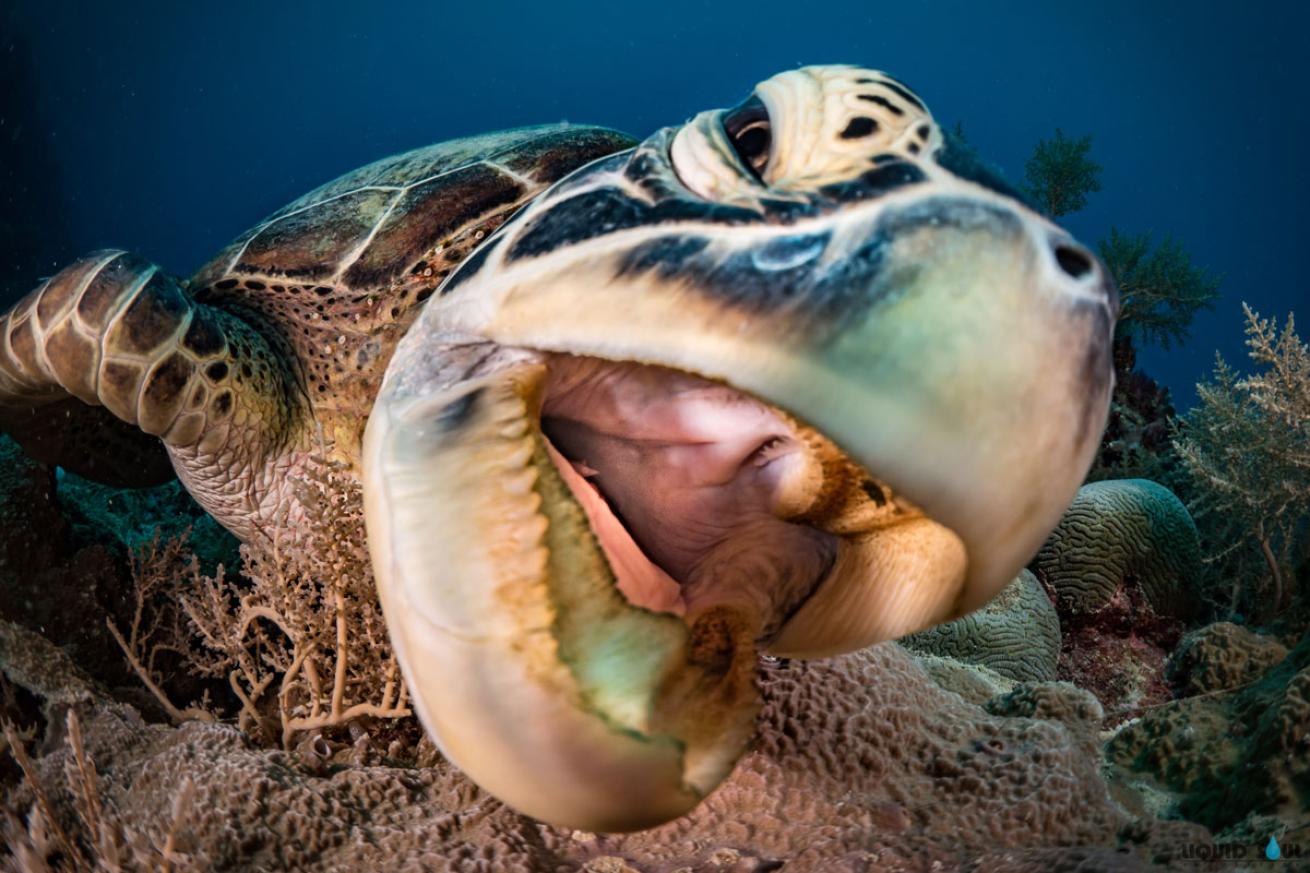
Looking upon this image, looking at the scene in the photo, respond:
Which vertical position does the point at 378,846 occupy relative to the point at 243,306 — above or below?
below

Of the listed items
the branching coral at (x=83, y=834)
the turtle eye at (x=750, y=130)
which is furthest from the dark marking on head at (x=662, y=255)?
the branching coral at (x=83, y=834)

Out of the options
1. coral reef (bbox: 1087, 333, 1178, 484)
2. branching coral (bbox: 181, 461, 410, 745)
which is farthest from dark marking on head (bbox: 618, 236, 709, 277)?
coral reef (bbox: 1087, 333, 1178, 484)

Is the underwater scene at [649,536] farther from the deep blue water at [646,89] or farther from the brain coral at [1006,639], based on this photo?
the deep blue water at [646,89]

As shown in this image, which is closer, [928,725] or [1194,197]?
[928,725]

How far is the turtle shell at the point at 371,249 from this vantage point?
215 centimetres

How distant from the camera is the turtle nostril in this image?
0.71 m

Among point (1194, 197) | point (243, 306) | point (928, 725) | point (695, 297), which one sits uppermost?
point (695, 297)

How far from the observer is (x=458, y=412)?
79cm

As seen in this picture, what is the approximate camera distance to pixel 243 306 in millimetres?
2527

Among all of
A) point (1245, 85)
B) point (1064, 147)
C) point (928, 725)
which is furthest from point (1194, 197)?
point (928, 725)

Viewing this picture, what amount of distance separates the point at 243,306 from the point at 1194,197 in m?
100

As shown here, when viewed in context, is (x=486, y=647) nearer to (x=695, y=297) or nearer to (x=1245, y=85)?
(x=695, y=297)

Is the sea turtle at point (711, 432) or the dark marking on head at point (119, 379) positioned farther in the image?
the dark marking on head at point (119, 379)

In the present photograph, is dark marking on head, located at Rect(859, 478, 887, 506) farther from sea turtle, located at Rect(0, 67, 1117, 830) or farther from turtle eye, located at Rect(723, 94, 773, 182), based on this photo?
turtle eye, located at Rect(723, 94, 773, 182)
